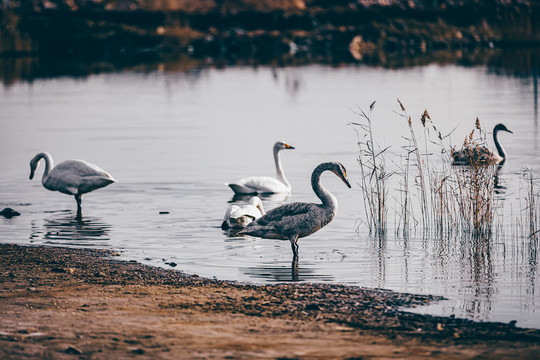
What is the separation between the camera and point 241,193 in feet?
66.6

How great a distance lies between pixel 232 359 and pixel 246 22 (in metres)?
72.2

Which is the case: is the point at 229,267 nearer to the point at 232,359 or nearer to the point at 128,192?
the point at 232,359

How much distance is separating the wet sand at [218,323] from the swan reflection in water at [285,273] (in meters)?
0.95

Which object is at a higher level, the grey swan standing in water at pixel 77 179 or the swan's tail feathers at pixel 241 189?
the grey swan standing in water at pixel 77 179

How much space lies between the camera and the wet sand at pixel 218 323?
852 centimetres

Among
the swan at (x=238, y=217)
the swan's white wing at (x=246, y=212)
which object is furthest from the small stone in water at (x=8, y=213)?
the swan's white wing at (x=246, y=212)

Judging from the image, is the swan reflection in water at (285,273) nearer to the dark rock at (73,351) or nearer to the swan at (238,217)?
the swan at (238,217)

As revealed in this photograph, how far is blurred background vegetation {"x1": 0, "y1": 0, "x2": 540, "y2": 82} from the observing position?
2948 inches

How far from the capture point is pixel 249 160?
2636 centimetres

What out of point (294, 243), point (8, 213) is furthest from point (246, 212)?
point (8, 213)

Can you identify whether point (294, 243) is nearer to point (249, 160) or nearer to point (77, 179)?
point (77, 179)

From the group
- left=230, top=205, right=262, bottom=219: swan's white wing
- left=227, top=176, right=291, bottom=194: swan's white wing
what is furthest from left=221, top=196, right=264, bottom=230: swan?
left=227, top=176, right=291, bottom=194: swan's white wing

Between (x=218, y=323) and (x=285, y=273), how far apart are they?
140 inches

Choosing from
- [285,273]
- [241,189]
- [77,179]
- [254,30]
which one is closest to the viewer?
[285,273]
